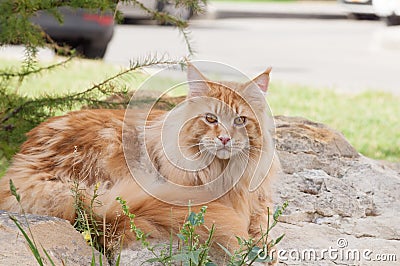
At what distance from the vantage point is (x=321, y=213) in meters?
4.14

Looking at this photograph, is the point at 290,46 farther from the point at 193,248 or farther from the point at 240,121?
the point at 193,248

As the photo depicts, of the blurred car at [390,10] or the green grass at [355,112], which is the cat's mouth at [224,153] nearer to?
the green grass at [355,112]

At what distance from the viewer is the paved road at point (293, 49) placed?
1049 centimetres

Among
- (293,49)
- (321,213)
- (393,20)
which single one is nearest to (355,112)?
(321,213)

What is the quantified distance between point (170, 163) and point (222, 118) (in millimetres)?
357

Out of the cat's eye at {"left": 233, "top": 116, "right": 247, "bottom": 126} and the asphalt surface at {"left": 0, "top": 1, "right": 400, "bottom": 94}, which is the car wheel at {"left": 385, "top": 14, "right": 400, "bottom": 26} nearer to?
the asphalt surface at {"left": 0, "top": 1, "right": 400, "bottom": 94}

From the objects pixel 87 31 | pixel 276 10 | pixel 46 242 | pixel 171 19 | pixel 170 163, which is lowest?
pixel 276 10

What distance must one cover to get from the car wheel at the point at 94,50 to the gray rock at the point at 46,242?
28.5 feet

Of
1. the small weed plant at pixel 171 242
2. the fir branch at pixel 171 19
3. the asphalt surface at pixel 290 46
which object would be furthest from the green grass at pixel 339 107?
the small weed plant at pixel 171 242

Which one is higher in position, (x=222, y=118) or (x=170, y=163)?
(x=222, y=118)

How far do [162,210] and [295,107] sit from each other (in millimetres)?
4759

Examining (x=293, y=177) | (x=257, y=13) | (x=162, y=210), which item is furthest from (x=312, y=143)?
(x=257, y=13)

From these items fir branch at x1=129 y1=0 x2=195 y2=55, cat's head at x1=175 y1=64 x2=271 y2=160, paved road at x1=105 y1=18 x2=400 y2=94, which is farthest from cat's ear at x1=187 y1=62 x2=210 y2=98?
paved road at x1=105 y1=18 x2=400 y2=94

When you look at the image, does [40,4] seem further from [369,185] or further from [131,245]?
[369,185]
